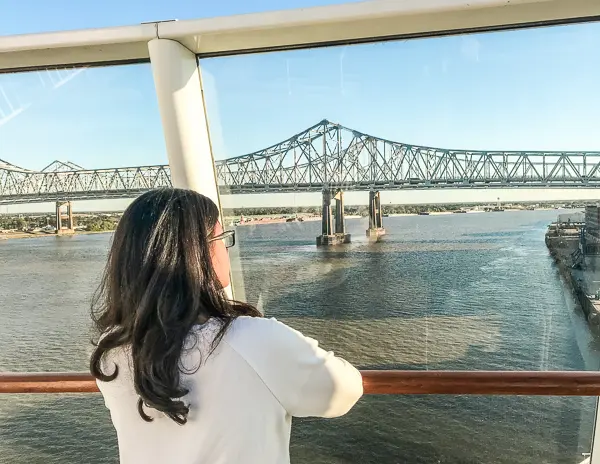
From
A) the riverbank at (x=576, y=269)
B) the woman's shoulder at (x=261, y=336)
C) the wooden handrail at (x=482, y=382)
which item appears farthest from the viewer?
the riverbank at (x=576, y=269)

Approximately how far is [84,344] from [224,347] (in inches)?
78.6

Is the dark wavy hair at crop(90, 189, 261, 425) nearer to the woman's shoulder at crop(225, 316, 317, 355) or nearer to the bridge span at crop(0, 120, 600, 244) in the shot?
the woman's shoulder at crop(225, 316, 317, 355)

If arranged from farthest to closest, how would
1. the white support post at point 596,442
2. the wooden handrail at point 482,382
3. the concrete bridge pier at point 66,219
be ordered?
1. the concrete bridge pier at point 66,219
2. the white support post at point 596,442
3. the wooden handrail at point 482,382

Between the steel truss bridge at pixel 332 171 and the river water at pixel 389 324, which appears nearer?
the steel truss bridge at pixel 332 171

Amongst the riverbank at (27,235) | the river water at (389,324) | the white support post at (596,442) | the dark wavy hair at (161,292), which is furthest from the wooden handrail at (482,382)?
the riverbank at (27,235)

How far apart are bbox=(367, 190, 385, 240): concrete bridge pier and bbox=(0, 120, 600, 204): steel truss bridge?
0.16 ft

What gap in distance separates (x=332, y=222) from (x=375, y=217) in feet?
0.61

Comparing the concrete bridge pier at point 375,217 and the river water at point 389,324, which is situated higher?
the concrete bridge pier at point 375,217

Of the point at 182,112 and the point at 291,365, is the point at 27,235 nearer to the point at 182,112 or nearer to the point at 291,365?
the point at 182,112

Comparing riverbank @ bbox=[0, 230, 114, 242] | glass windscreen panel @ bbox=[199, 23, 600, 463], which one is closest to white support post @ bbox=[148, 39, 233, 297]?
glass windscreen panel @ bbox=[199, 23, 600, 463]

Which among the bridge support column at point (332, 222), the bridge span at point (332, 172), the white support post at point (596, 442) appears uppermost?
the bridge span at point (332, 172)

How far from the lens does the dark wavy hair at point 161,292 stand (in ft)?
1.99

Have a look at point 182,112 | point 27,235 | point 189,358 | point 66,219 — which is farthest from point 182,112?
point 189,358

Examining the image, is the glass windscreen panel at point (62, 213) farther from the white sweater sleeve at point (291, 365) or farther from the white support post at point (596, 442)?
the white support post at point (596, 442)
